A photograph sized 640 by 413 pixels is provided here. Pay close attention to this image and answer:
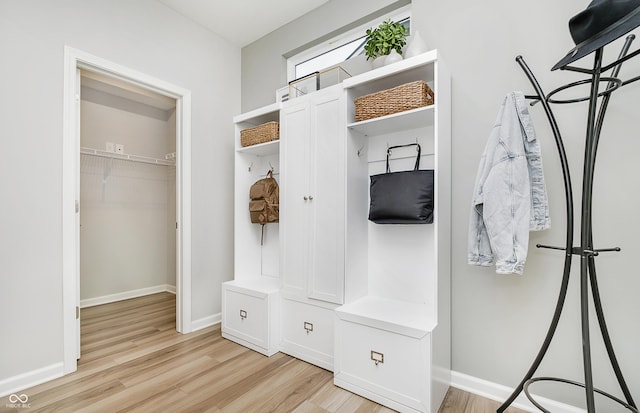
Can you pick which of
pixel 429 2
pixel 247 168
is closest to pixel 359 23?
pixel 429 2

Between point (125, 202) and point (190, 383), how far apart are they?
2.92 meters

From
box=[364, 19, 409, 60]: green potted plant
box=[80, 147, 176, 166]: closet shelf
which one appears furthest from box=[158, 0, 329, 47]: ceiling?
box=[80, 147, 176, 166]: closet shelf

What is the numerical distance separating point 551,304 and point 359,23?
234 cm

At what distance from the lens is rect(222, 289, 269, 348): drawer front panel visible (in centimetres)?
243

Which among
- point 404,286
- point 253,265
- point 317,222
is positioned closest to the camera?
point 404,286

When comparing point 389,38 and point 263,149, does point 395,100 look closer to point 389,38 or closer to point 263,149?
point 389,38

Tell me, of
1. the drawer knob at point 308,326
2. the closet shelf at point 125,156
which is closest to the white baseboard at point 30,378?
the drawer knob at point 308,326

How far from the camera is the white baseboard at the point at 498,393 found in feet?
5.45

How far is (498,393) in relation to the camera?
181 cm

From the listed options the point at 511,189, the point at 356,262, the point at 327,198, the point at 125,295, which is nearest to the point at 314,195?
the point at 327,198

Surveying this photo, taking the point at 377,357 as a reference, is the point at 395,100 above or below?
above

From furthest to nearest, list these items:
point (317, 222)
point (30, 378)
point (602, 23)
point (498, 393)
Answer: point (317, 222) < point (30, 378) < point (498, 393) < point (602, 23)

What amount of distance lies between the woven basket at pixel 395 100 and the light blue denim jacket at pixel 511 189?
1.49ft

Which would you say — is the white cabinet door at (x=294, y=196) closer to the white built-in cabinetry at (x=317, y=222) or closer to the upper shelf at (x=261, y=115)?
the white built-in cabinetry at (x=317, y=222)
